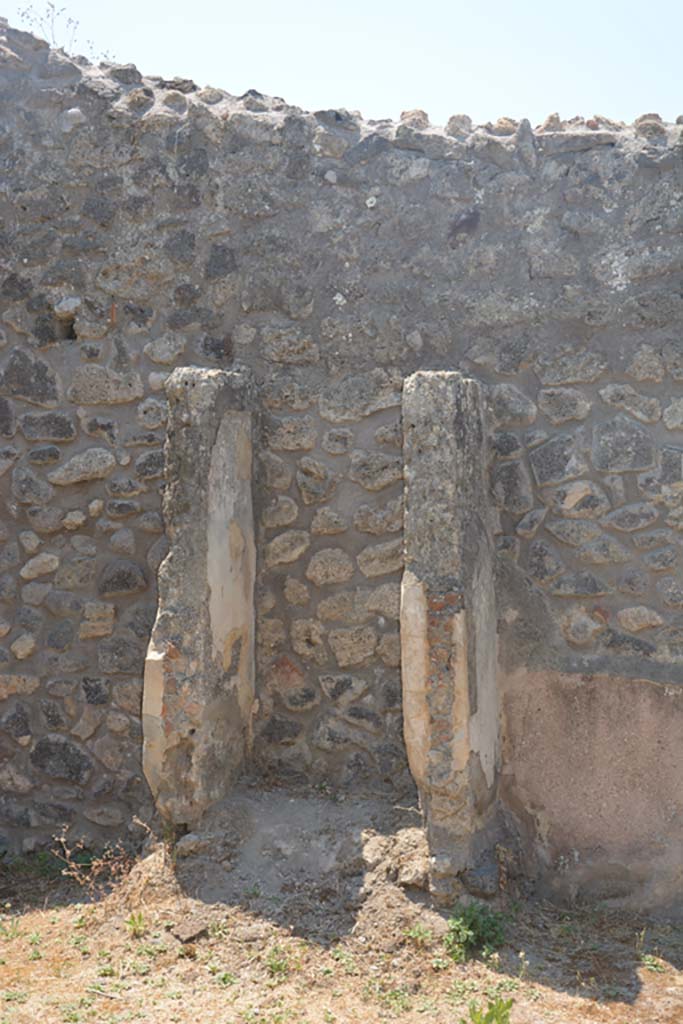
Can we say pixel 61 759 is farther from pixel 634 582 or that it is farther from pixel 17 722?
pixel 634 582

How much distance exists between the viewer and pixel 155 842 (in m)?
4.81

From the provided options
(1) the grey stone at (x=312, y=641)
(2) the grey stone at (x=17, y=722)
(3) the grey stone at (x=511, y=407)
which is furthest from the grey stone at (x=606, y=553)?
(2) the grey stone at (x=17, y=722)

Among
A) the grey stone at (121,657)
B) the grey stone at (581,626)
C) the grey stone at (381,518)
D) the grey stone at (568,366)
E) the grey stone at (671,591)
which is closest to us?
the grey stone at (671,591)

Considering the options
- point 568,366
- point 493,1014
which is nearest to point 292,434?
point 568,366

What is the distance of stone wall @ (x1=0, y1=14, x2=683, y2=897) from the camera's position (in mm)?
4938

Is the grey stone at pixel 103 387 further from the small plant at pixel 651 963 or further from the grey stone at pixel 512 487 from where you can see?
the small plant at pixel 651 963

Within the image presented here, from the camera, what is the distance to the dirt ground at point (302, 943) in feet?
12.5

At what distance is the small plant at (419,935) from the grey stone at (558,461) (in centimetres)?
204

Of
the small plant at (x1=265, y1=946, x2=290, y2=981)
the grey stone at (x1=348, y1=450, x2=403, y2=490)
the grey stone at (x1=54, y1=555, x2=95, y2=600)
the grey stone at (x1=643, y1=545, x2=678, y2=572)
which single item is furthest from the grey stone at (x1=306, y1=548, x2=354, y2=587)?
the small plant at (x1=265, y1=946, x2=290, y2=981)

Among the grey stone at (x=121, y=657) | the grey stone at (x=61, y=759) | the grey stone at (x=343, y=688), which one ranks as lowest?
the grey stone at (x=61, y=759)

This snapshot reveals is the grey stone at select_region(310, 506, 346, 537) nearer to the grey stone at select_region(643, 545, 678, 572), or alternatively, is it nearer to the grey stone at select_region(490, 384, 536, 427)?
the grey stone at select_region(490, 384, 536, 427)

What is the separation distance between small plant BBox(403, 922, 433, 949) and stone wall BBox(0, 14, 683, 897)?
3.16 ft

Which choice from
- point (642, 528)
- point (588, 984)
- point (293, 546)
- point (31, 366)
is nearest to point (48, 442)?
point (31, 366)

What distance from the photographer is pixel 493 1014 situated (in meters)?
3.41
